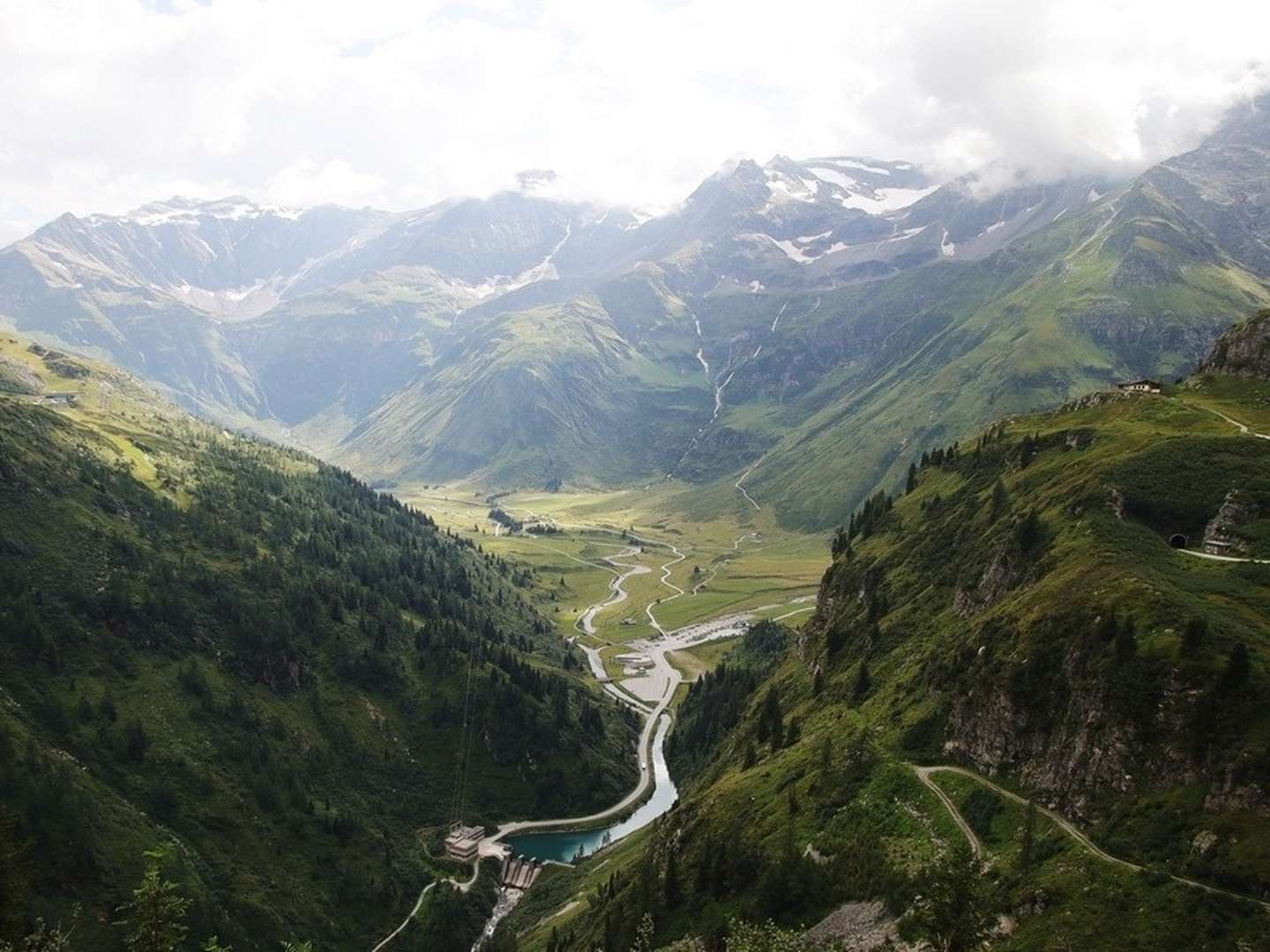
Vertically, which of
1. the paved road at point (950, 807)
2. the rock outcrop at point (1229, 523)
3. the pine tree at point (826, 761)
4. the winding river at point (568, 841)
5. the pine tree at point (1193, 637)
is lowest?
the winding river at point (568, 841)

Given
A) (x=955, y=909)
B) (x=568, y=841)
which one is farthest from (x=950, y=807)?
(x=568, y=841)

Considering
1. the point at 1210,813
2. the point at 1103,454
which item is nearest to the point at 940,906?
the point at 1210,813

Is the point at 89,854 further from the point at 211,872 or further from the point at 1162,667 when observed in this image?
the point at 1162,667

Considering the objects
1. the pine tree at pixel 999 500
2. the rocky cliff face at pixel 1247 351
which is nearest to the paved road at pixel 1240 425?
the rocky cliff face at pixel 1247 351

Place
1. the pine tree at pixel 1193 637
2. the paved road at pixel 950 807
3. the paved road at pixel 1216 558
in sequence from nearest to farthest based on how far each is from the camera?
the pine tree at pixel 1193 637 → the paved road at pixel 950 807 → the paved road at pixel 1216 558

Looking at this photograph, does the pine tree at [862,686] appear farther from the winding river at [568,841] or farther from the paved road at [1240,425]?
the winding river at [568,841]

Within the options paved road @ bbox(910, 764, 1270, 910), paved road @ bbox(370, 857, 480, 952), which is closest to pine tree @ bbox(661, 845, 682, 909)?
paved road @ bbox(910, 764, 1270, 910)
